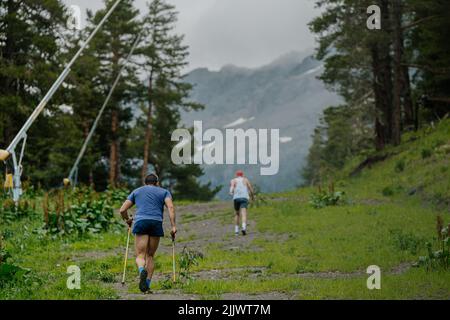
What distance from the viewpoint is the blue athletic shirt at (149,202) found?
1159 centimetres

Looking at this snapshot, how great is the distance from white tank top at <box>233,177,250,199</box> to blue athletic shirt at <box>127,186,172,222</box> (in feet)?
34.4

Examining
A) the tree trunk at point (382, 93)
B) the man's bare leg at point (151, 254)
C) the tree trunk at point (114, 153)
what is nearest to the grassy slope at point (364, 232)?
the man's bare leg at point (151, 254)

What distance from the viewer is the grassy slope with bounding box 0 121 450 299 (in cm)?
1077

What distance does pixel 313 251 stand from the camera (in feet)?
51.3

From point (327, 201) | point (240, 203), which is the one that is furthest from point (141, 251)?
point (327, 201)

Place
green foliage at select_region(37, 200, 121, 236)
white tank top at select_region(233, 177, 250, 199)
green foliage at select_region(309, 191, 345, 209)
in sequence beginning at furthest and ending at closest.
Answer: green foliage at select_region(309, 191, 345, 209)
white tank top at select_region(233, 177, 250, 199)
green foliage at select_region(37, 200, 121, 236)

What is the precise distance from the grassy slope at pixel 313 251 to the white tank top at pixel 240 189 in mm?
1363

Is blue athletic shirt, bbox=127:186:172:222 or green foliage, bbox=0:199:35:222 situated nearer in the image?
blue athletic shirt, bbox=127:186:172:222

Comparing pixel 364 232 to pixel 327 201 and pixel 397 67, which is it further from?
pixel 397 67

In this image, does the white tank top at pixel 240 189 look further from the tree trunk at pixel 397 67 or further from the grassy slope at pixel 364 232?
the tree trunk at pixel 397 67

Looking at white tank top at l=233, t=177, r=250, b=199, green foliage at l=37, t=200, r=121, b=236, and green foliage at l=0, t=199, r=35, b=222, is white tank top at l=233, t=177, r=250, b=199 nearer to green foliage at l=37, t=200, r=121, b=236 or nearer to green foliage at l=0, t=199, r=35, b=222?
green foliage at l=37, t=200, r=121, b=236

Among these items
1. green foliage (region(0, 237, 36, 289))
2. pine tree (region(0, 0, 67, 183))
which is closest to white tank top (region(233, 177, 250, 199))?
green foliage (region(0, 237, 36, 289))
